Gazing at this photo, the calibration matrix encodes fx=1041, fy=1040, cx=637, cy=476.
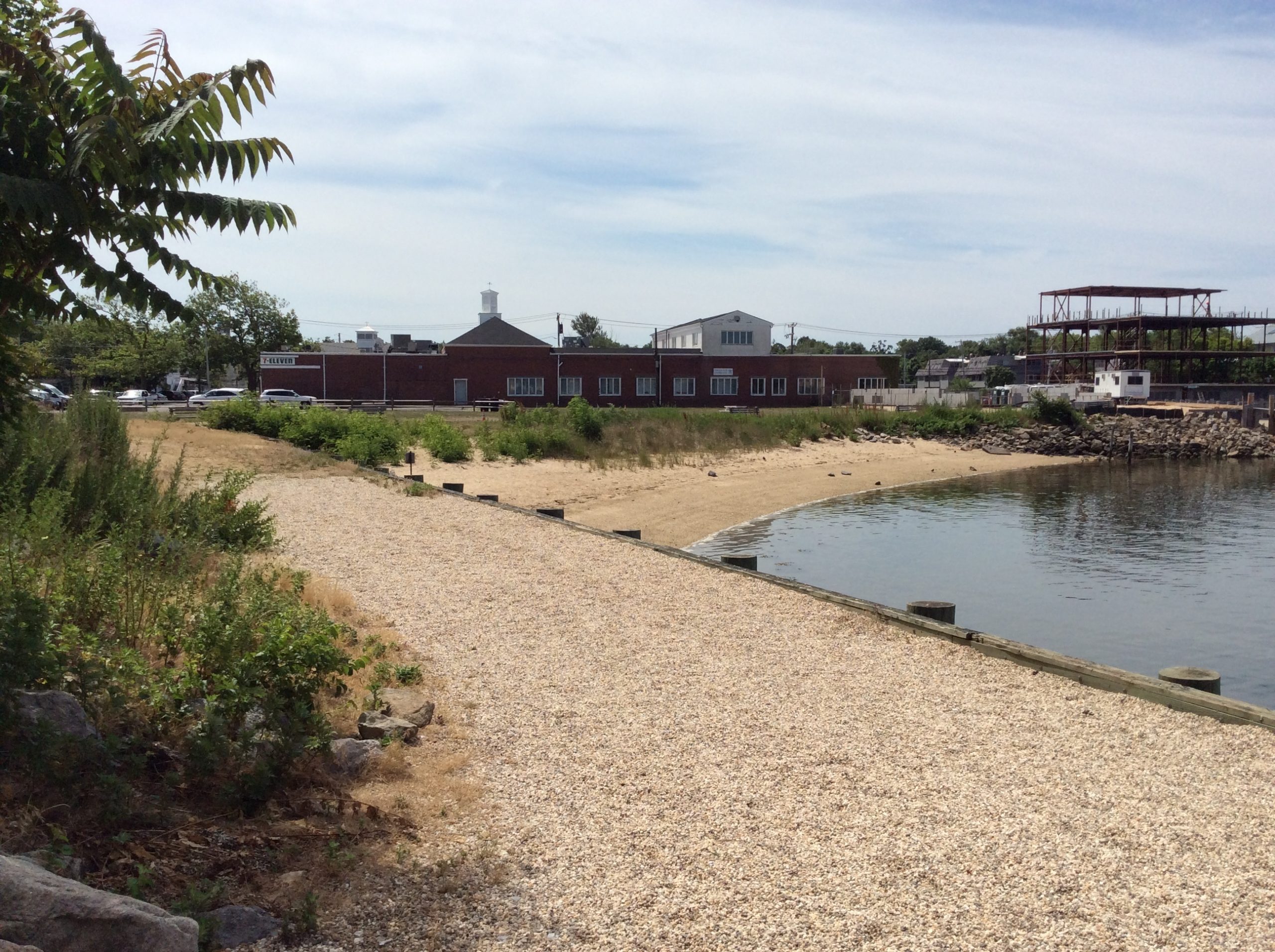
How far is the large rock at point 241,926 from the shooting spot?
4.27 metres

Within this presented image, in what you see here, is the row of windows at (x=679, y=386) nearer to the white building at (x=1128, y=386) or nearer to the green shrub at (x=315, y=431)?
the white building at (x=1128, y=386)

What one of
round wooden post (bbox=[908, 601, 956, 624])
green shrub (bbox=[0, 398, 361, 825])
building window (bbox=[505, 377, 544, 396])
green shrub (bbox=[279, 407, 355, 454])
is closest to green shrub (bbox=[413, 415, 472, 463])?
green shrub (bbox=[279, 407, 355, 454])

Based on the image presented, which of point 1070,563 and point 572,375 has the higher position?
point 572,375

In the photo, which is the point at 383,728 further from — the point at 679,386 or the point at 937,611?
the point at 679,386

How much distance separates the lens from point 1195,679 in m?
8.64

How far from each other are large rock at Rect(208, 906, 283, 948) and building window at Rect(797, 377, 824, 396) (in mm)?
73673

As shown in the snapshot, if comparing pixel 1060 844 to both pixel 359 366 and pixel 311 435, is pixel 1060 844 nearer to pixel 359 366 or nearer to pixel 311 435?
pixel 311 435

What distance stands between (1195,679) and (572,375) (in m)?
64.2

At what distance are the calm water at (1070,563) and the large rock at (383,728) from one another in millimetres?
11029

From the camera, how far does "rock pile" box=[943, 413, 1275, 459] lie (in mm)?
61656

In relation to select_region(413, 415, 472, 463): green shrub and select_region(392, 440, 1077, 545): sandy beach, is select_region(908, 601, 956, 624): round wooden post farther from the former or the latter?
select_region(413, 415, 472, 463): green shrub

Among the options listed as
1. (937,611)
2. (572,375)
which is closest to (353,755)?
(937,611)

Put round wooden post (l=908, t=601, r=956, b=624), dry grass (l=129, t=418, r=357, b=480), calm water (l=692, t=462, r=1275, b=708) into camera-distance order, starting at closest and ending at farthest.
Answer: round wooden post (l=908, t=601, r=956, b=624)
calm water (l=692, t=462, r=1275, b=708)
dry grass (l=129, t=418, r=357, b=480)

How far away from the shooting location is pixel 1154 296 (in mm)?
92125
